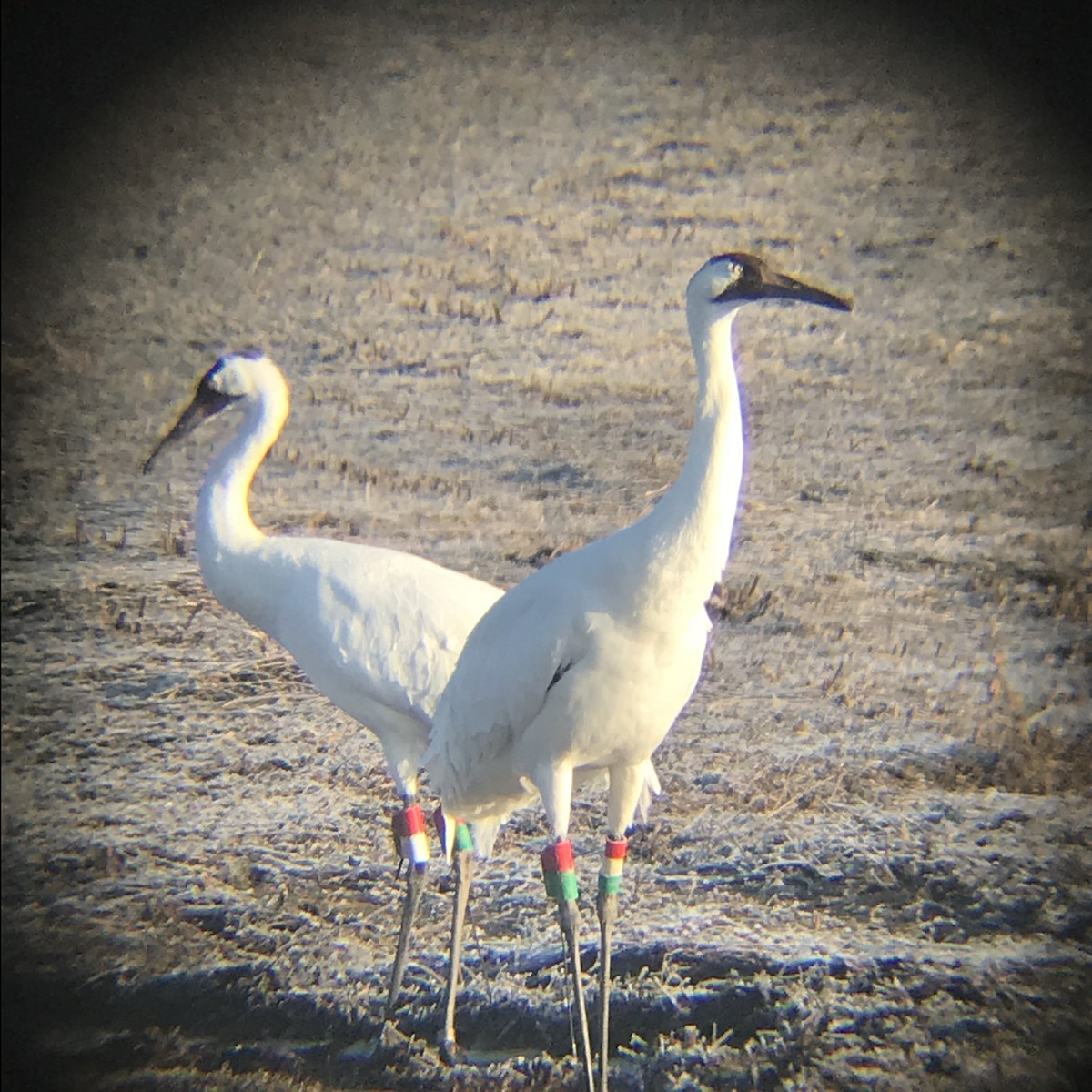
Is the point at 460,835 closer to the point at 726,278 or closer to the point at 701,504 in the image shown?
the point at 701,504

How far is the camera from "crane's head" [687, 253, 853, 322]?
3.47 meters

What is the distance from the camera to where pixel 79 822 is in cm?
491

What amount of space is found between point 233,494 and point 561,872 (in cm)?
161

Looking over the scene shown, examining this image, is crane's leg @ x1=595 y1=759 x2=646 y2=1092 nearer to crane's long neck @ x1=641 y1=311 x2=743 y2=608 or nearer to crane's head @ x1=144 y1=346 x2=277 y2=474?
crane's long neck @ x1=641 y1=311 x2=743 y2=608

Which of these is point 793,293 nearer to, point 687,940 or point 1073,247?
point 687,940

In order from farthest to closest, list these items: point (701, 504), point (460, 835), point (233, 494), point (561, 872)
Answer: point (233, 494), point (460, 835), point (561, 872), point (701, 504)

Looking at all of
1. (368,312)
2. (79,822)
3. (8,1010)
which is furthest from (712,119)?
(8,1010)

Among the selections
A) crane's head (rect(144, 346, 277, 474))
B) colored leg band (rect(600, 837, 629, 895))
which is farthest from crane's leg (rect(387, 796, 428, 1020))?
crane's head (rect(144, 346, 277, 474))

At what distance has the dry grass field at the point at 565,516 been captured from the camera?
13.3 ft

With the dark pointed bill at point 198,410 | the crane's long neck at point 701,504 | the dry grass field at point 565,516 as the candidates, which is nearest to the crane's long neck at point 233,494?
the dark pointed bill at point 198,410

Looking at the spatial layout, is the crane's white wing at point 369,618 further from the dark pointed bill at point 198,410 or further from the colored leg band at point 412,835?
the dark pointed bill at point 198,410

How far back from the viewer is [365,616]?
4207 millimetres

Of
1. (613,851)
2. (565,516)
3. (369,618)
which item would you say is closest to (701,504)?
(613,851)

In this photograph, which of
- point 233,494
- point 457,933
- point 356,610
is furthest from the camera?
point 233,494
